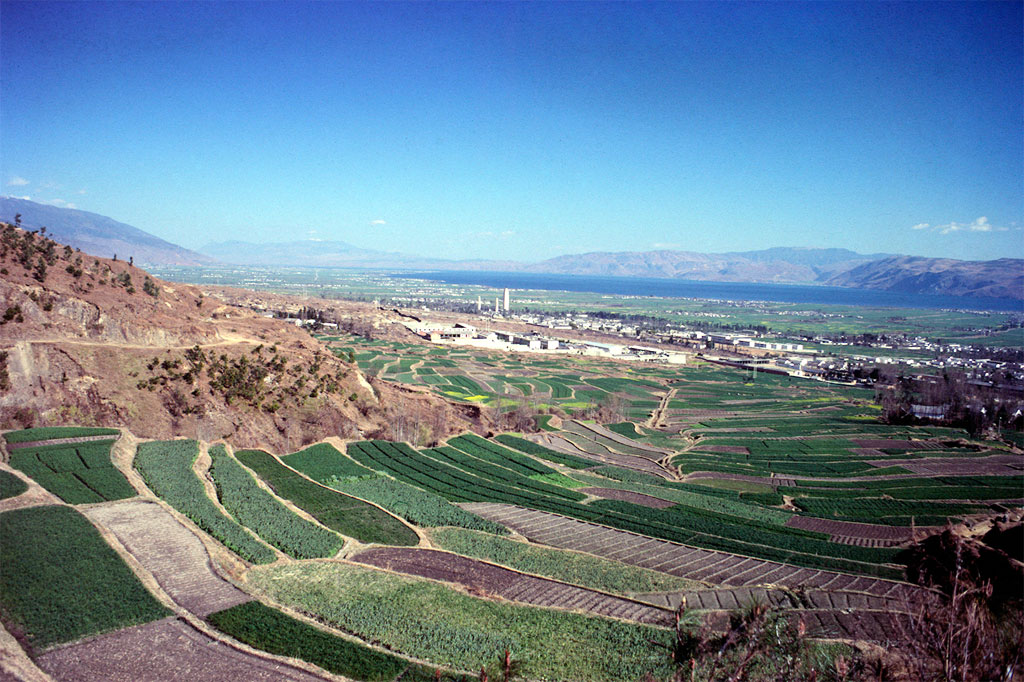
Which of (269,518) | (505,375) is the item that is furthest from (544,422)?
(269,518)

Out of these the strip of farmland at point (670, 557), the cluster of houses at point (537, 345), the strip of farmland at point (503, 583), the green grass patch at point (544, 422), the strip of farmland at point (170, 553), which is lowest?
the green grass patch at point (544, 422)

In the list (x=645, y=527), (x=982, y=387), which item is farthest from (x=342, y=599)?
(x=982, y=387)

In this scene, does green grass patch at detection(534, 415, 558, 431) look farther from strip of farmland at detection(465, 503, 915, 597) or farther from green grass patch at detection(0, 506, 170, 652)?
green grass patch at detection(0, 506, 170, 652)

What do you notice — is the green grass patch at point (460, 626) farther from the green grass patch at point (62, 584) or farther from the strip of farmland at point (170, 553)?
the green grass patch at point (62, 584)

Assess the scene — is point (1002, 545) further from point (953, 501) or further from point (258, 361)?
point (258, 361)

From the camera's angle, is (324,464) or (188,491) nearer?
(188,491)

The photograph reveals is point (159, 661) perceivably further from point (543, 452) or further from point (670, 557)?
point (543, 452)

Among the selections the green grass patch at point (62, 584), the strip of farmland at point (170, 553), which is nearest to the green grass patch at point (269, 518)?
the strip of farmland at point (170, 553)
